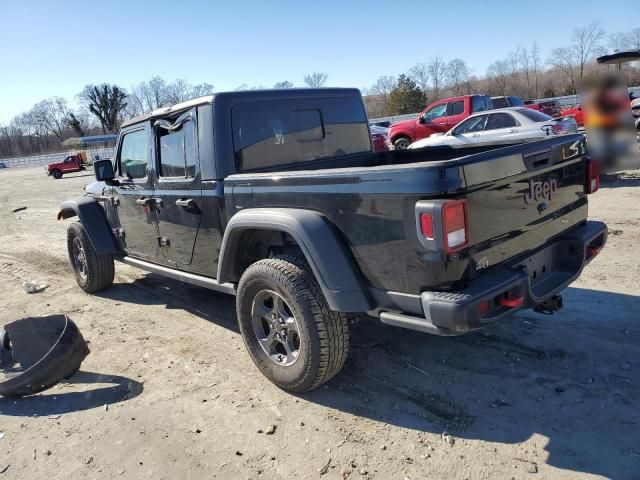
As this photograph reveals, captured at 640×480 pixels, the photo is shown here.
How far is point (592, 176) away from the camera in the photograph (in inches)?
141

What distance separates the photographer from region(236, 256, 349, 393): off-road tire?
3.08m

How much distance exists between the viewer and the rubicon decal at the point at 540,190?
2.99 m

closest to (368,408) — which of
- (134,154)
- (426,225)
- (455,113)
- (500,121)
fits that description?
Result: (426,225)

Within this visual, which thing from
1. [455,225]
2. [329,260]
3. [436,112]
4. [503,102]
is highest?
[503,102]

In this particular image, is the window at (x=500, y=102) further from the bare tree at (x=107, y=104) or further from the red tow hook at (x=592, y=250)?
the bare tree at (x=107, y=104)

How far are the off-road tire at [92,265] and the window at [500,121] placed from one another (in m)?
8.81

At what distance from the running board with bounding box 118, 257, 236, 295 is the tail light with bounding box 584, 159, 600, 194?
267cm

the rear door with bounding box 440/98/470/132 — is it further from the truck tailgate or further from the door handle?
the door handle

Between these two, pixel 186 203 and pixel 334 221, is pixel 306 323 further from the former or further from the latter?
pixel 186 203

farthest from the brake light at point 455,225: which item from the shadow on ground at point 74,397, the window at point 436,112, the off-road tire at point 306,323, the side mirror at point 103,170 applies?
the window at point 436,112

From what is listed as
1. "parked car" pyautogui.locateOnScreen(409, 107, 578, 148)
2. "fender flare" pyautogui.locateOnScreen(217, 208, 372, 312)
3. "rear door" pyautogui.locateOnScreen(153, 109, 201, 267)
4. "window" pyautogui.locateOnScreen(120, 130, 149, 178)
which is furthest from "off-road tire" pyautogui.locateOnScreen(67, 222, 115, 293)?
"parked car" pyautogui.locateOnScreen(409, 107, 578, 148)

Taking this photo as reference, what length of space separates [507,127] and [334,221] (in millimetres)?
9348

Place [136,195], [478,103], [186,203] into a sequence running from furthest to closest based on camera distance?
[478,103]
[136,195]
[186,203]

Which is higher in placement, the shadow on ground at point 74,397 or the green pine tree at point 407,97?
the green pine tree at point 407,97
